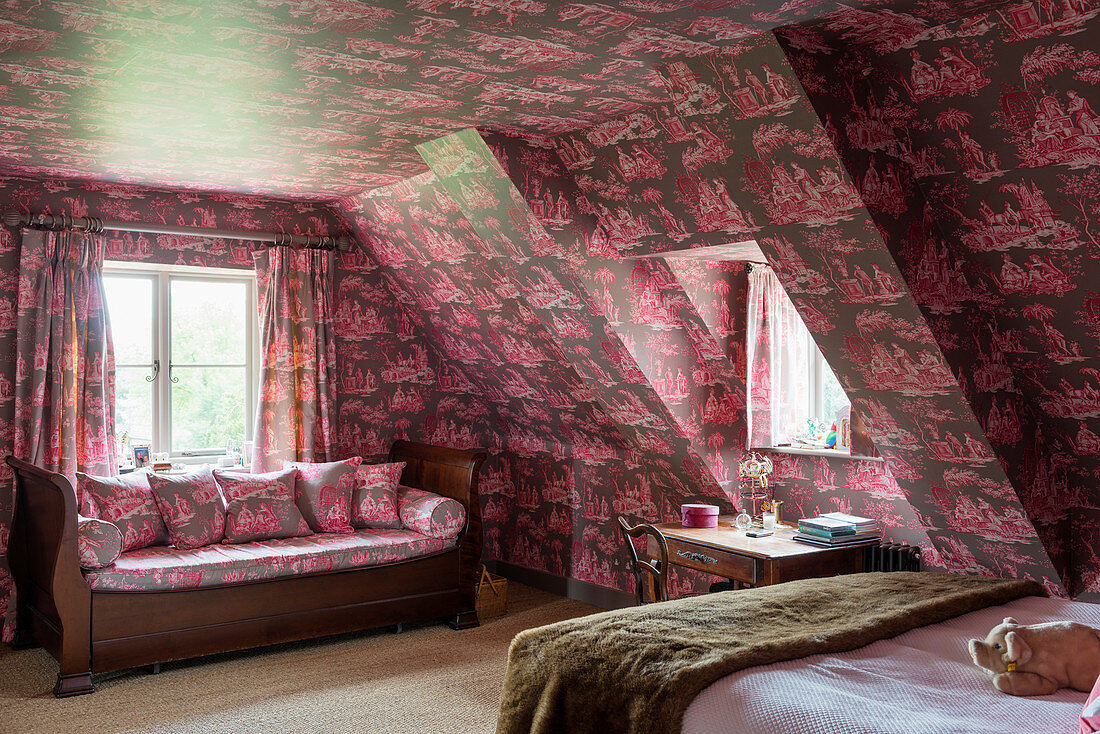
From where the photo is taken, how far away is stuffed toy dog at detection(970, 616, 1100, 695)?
2.19 m

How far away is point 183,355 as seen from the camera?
5426mm

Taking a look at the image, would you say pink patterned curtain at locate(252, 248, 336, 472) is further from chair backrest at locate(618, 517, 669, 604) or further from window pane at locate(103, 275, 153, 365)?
chair backrest at locate(618, 517, 669, 604)

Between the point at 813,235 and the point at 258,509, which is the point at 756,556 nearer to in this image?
the point at 813,235

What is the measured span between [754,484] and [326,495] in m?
2.27

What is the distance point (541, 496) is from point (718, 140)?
3.35 meters

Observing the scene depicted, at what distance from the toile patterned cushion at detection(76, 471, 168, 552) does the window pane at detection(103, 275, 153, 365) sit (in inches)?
32.3

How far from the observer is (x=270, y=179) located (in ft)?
15.8

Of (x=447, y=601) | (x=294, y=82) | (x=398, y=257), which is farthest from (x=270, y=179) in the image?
(x=447, y=601)

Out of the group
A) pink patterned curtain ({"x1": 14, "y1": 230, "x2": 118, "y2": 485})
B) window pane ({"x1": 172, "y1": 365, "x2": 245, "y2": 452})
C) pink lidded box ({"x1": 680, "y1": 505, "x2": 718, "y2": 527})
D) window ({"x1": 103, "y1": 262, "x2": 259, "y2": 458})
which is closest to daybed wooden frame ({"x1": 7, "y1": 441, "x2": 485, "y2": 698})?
pink patterned curtain ({"x1": 14, "y1": 230, "x2": 118, "y2": 485})

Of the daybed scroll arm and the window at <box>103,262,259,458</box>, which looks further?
the window at <box>103,262,259,458</box>

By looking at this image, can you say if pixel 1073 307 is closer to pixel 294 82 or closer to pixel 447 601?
pixel 294 82

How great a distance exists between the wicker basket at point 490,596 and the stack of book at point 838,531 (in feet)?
6.22

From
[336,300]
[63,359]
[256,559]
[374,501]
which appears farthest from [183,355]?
[256,559]

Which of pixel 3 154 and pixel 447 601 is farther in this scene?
pixel 447 601
